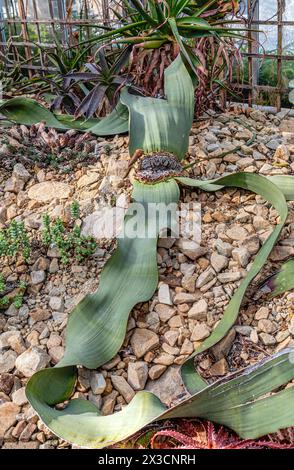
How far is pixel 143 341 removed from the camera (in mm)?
1618

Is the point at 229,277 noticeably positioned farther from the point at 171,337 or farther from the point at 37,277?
the point at 37,277

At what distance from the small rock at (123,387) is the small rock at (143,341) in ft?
0.28

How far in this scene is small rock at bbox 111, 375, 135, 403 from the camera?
1.53 meters

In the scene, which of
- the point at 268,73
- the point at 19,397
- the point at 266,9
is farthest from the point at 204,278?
the point at 266,9

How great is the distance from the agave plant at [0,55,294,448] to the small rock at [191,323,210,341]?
39 mm

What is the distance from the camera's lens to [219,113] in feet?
8.89

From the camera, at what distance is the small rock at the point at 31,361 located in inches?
61.9

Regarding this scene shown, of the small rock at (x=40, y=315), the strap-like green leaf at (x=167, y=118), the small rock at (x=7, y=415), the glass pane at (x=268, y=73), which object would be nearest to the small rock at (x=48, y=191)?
the strap-like green leaf at (x=167, y=118)

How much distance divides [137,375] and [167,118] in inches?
38.6

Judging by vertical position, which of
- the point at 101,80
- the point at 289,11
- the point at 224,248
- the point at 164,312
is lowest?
the point at 164,312

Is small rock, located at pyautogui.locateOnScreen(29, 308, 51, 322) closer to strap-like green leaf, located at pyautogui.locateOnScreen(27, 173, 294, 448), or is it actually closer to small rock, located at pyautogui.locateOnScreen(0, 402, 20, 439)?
strap-like green leaf, located at pyautogui.locateOnScreen(27, 173, 294, 448)

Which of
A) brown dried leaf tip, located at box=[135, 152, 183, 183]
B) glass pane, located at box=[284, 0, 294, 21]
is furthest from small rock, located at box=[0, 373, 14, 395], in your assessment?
glass pane, located at box=[284, 0, 294, 21]

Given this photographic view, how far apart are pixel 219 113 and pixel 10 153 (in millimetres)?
990

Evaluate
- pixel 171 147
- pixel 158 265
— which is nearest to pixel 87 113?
pixel 171 147
